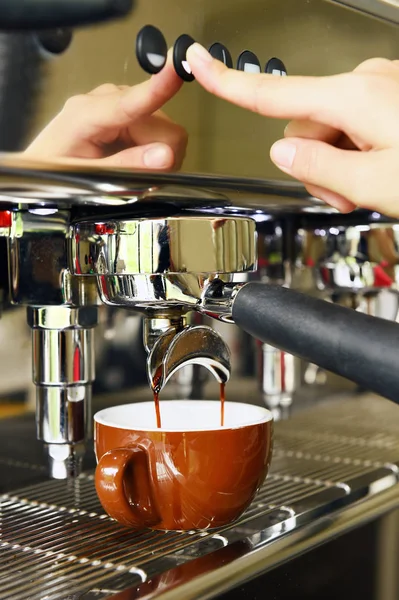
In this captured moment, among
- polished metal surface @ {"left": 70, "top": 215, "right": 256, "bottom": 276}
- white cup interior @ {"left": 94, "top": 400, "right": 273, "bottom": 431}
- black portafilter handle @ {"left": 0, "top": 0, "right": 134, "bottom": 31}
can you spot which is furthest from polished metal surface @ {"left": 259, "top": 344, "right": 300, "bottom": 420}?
black portafilter handle @ {"left": 0, "top": 0, "right": 134, "bottom": 31}

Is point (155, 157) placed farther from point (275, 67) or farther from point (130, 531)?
point (130, 531)

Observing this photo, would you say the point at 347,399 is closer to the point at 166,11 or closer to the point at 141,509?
the point at 141,509

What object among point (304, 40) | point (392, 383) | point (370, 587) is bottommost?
point (370, 587)

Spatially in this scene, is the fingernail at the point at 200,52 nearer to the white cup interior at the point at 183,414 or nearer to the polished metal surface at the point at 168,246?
the polished metal surface at the point at 168,246

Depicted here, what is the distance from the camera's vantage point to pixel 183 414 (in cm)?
52

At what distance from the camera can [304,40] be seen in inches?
16.2

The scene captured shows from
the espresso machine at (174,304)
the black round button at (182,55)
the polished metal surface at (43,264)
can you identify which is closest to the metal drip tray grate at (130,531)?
the espresso machine at (174,304)

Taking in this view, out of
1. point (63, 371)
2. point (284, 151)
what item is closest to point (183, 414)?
point (63, 371)

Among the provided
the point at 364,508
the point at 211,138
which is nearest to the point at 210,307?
the point at 211,138

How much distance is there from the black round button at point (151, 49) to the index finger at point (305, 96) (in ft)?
0.07

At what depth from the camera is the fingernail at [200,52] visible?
1.17 feet

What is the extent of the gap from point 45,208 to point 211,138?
110mm

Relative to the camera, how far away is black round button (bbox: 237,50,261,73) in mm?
377

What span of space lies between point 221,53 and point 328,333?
136mm
